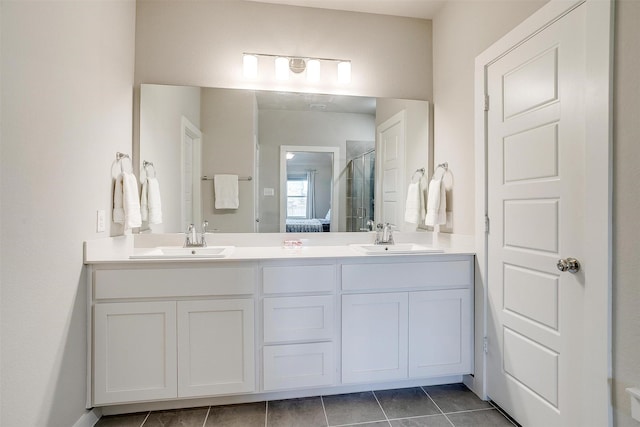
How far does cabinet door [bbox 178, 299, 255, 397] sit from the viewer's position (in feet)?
5.46

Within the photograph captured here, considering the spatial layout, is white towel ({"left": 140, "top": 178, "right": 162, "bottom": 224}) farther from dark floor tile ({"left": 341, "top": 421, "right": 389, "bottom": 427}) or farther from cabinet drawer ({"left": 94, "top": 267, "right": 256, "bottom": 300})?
dark floor tile ({"left": 341, "top": 421, "right": 389, "bottom": 427})

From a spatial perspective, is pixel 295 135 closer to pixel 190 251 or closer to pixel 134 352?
pixel 190 251

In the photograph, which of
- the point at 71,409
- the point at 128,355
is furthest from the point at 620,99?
the point at 71,409

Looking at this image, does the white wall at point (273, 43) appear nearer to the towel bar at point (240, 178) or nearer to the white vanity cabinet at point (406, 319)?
the towel bar at point (240, 178)

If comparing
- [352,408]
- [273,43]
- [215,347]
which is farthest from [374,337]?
[273,43]

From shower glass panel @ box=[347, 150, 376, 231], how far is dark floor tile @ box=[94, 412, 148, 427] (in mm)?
1683

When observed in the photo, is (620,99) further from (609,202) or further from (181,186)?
(181,186)

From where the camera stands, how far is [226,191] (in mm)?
2229

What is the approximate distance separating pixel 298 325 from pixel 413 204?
123 cm

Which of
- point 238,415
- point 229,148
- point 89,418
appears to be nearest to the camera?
point 89,418

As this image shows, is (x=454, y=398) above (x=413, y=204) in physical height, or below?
below

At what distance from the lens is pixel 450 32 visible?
2215 millimetres

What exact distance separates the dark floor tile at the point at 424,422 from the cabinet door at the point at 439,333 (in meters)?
A: 0.23

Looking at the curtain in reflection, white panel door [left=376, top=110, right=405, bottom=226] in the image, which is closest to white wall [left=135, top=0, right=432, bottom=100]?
white panel door [left=376, top=110, right=405, bottom=226]
